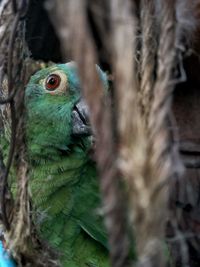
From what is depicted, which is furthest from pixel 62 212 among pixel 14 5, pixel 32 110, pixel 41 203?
pixel 14 5

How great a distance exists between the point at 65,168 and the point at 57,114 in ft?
0.55

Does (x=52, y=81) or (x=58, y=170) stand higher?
(x=52, y=81)

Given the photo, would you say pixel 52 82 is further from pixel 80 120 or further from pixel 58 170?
pixel 58 170

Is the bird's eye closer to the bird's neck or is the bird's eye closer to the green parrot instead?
the green parrot

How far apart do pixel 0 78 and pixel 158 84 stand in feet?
1.50

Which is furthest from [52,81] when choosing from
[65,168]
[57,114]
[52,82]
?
[65,168]

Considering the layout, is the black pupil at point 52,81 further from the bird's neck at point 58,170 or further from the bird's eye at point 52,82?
the bird's neck at point 58,170

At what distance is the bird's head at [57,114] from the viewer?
1428 mm

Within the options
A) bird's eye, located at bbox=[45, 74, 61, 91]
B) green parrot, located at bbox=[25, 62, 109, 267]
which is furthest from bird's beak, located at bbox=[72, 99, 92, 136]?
bird's eye, located at bbox=[45, 74, 61, 91]

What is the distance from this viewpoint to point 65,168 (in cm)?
142

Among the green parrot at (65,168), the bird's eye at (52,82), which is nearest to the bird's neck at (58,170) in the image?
the green parrot at (65,168)

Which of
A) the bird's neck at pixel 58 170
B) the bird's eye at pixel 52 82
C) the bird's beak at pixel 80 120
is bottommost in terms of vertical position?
the bird's neck at pixel 58 170

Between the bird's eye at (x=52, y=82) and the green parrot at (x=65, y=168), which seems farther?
the bird's eye at (x=52, y=82)

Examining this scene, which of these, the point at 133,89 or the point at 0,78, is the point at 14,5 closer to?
the point at 0,78
